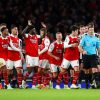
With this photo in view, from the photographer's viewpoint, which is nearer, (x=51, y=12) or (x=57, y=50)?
(x=57, y=50)

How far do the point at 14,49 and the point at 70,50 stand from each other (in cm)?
153

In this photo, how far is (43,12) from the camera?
916 inches

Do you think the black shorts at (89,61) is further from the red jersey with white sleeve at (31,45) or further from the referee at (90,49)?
the red jersey with white sleeve at (31,45)

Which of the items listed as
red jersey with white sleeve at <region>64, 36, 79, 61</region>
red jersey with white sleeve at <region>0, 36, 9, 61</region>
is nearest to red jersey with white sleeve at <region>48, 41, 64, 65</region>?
red jersey with white sleeve at <region>64, 36, 79, 61</region>

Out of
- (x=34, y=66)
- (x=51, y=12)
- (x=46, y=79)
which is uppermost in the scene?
(x=51, y=12)

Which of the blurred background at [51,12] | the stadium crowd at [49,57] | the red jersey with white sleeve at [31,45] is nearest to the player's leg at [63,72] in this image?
the stadium crowd at [49,57]

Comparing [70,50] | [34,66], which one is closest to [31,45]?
[34,66]

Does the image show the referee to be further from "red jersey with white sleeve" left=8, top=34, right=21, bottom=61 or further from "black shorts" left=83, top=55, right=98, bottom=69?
"red jersey with white sleeve" left=8, top=34, right=21, bottom=61

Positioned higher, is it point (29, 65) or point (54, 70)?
point (29, 65)

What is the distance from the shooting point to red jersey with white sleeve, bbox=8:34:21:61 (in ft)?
53.4

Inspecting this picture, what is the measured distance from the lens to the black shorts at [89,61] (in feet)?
52.2

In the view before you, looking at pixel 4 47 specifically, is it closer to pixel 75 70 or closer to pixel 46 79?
pixel 46 79

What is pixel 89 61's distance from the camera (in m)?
15.9

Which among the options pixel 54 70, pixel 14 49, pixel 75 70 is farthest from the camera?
pixel 54 70
